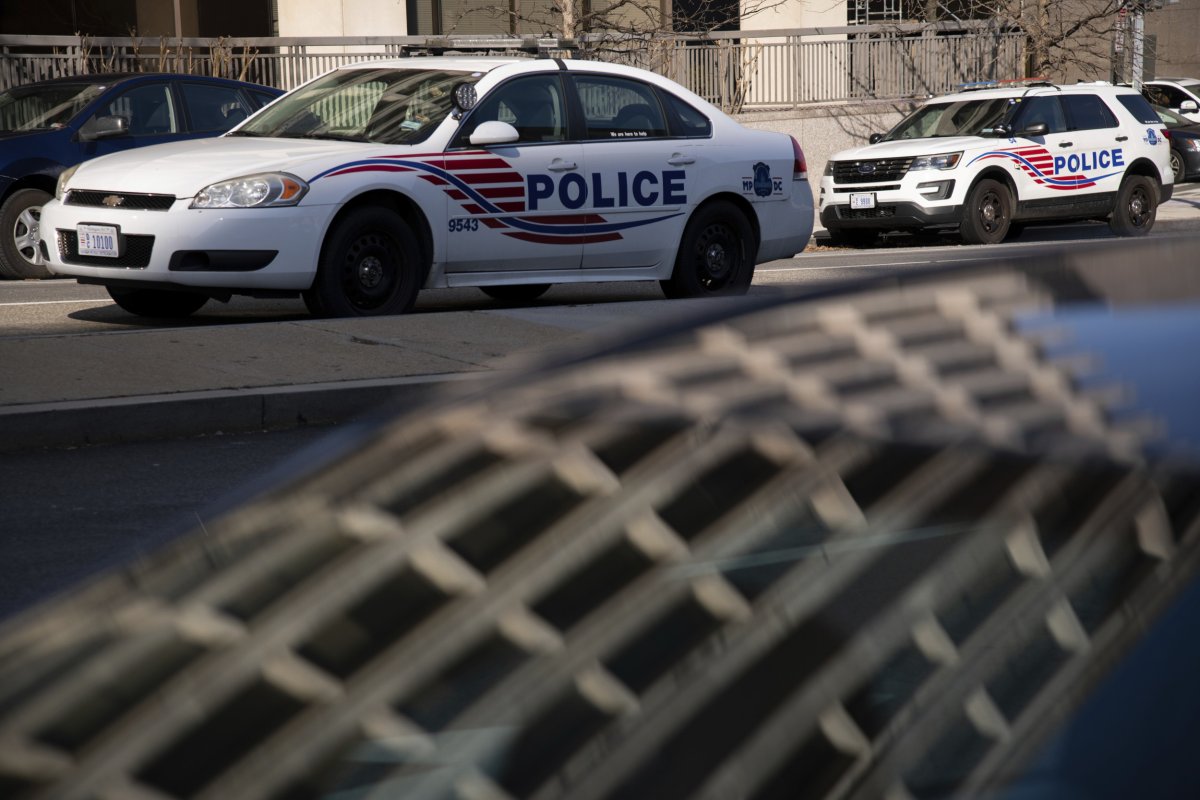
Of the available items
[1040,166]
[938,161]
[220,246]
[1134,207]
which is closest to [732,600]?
[220,246]

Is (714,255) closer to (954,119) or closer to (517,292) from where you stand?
(517,292)

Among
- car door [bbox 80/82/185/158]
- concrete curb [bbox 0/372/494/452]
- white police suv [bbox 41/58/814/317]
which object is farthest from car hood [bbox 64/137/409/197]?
car door [bbox 80/82/185/158]

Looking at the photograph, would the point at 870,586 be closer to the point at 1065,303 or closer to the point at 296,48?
the point at 1065,303

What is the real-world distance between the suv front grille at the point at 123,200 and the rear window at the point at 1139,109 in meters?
13.5

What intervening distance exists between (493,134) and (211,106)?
5148 millimetres

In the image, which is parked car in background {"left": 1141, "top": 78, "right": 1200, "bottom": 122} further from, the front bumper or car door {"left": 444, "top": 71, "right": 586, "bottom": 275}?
the front bumper

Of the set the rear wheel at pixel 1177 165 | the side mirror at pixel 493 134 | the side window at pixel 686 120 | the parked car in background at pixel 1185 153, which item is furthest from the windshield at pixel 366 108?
the rear wheel at pixel 1177 165

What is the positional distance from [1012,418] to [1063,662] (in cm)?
26

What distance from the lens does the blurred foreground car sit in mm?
1121

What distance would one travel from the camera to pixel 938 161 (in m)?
17.7

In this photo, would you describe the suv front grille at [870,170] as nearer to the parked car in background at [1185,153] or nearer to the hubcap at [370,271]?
the parked car in background at [1185,153]

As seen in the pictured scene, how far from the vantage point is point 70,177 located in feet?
31.2

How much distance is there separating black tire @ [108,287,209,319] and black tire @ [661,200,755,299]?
10.2ft

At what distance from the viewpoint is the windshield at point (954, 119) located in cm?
1836
